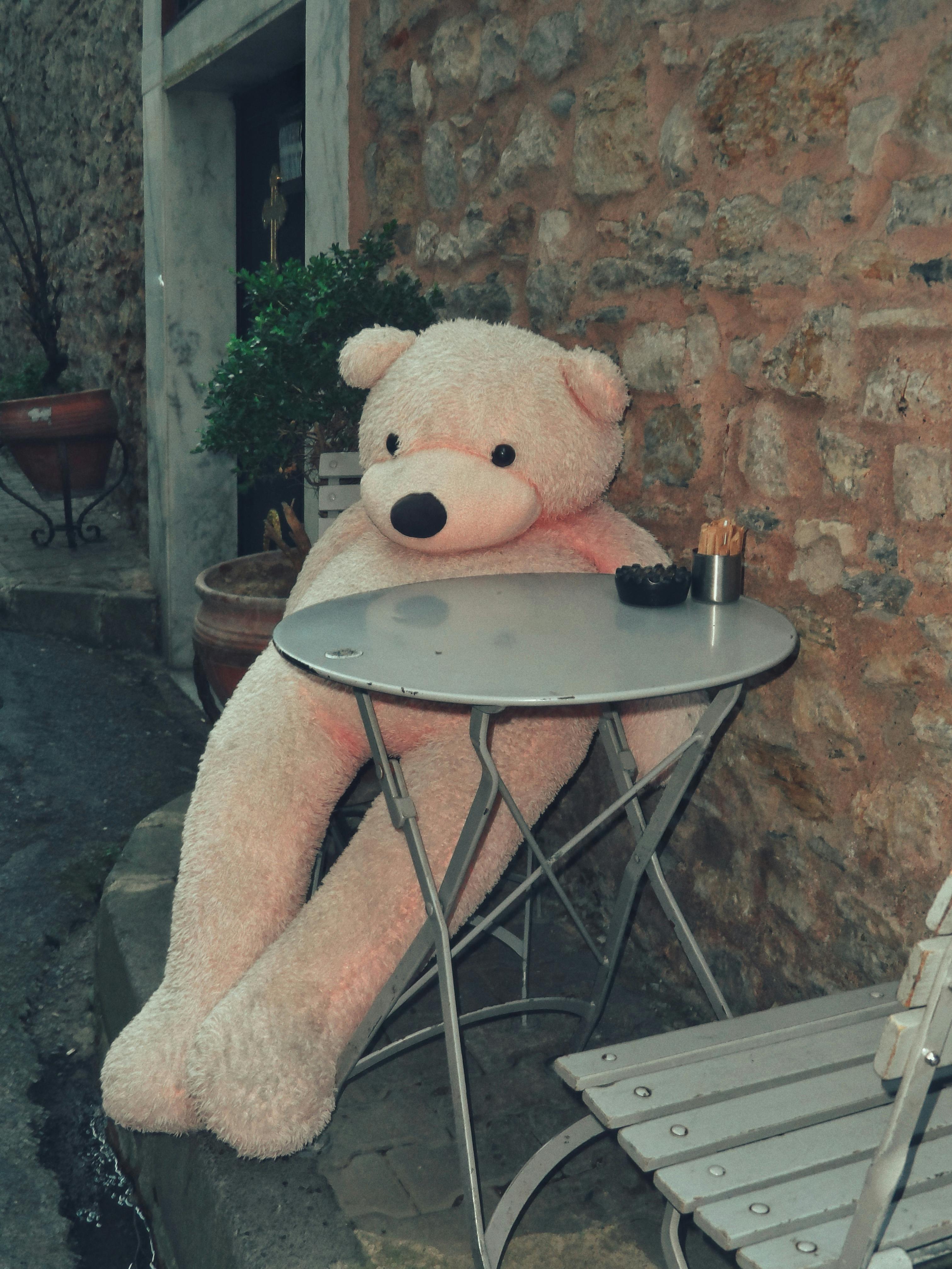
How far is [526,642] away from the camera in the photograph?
1.81 meters

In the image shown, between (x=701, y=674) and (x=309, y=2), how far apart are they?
120 inches

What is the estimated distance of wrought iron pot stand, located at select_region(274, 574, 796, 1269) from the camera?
5.35ft

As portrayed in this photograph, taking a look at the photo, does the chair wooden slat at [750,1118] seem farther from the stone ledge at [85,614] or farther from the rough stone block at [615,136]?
the stone ledge at [85,614]

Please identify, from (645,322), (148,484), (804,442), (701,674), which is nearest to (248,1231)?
(701,674)

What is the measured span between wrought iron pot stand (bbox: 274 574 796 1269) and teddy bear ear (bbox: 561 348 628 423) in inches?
14.0

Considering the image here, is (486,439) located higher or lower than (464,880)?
higher

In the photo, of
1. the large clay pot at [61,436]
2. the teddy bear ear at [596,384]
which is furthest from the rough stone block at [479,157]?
the large clay pot at [61,436]

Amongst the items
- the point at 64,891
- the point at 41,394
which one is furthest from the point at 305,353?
the point at 41,394

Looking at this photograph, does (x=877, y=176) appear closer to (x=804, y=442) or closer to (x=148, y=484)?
(x=804, y=442)

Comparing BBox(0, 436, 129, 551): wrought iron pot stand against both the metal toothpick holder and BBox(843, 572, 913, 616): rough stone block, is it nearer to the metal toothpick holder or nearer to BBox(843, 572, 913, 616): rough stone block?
the metal toothpick holder

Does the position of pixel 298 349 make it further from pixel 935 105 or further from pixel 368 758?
pixel 935 105

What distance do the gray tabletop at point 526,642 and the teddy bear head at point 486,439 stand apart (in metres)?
0.14

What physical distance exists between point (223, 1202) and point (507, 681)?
1.03m

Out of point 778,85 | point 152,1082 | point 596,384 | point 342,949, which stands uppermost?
point 778,85
